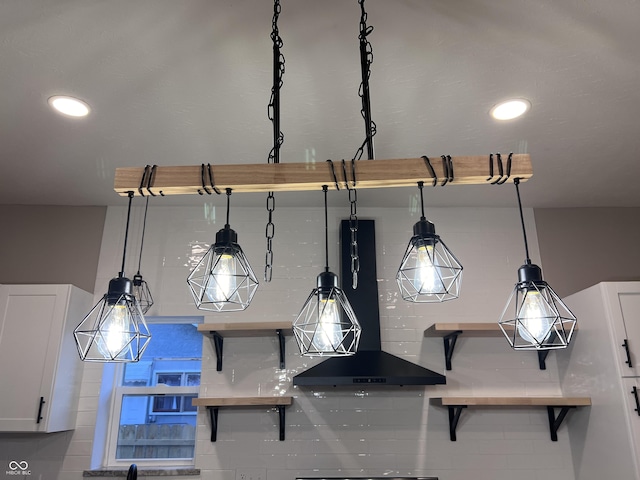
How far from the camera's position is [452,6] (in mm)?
1714

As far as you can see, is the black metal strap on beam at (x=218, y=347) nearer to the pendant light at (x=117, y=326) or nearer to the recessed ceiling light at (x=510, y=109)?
the pendant light at (x=117, y=326)

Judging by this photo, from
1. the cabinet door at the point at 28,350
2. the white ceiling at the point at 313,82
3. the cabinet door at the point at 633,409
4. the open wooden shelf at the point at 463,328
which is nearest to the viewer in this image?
the white ceiling at the point at 313,82

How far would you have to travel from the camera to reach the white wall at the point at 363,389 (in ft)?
9.73

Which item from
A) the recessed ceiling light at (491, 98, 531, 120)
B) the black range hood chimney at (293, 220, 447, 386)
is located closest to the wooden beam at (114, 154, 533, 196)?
the recessed ceiling light at (491, 98, 531, 120)

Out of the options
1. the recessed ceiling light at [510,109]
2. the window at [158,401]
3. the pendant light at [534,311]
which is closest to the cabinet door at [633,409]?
the recessed ceiling light at [510,109]

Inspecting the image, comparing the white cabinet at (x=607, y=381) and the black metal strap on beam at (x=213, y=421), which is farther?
the black metal strap on beam at (x=213, y=421)

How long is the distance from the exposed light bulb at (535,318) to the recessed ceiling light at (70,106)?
2.04 metres

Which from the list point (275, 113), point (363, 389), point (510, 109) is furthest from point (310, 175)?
point (363, 389)

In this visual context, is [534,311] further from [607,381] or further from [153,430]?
[153,430]

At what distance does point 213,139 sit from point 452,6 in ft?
4.44

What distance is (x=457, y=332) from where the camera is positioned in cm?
297

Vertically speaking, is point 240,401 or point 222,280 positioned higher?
point 222,280

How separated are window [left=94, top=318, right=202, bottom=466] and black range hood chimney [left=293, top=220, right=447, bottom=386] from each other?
1.00m

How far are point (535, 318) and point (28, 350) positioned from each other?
2796mm
